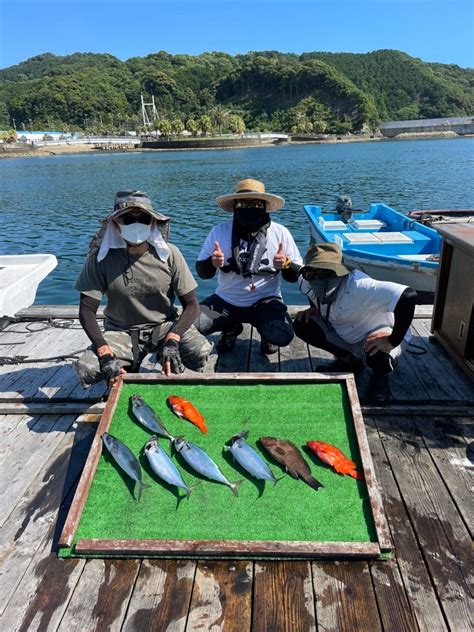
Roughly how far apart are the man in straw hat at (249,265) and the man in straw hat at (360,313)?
0.47 meters

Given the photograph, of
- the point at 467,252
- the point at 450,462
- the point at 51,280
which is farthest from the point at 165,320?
the point at 51,280

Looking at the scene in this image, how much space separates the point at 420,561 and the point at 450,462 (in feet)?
2.96

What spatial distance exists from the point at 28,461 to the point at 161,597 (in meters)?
1.56

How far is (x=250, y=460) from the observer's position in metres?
2.61

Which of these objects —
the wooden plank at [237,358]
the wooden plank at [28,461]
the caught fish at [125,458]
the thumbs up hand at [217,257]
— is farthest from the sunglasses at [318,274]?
the wooden plank at [28,461]

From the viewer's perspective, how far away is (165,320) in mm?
3777

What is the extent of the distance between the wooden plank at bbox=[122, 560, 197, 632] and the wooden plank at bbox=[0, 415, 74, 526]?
1.04 m

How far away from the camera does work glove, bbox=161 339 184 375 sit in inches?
133

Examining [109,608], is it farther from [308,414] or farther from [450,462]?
[450,462]

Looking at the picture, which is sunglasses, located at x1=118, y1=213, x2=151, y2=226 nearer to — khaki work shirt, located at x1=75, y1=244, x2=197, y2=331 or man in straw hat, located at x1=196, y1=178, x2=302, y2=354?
khaki work shirt, located at x1=75, y1=244, x2=197, y2=331

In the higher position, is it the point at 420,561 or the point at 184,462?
the point at 184,462

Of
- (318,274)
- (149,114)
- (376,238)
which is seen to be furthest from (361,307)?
(149,114)

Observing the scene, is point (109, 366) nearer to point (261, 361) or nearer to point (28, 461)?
point (28, 461)

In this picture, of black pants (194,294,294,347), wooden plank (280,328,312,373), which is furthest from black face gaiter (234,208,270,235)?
wooden plank (280,328,312,373)
